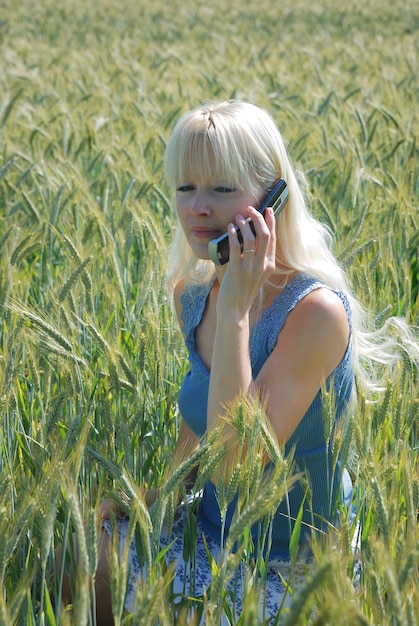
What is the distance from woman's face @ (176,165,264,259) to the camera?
1.83m

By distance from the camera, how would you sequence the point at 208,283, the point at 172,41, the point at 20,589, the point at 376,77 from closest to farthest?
the point at 20,589, the point at 208,283, the point at 376,77, the point at 172,41

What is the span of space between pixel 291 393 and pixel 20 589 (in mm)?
736

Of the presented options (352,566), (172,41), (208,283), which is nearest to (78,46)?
(172,41)

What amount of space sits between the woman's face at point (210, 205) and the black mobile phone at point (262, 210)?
0.03 m

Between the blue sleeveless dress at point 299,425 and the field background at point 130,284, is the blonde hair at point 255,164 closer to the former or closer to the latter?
the blue sleeveless dress at point 299,425

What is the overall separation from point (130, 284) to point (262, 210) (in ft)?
3.34

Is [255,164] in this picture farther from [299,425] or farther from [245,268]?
[299,425]

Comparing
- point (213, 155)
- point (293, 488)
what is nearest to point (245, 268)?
point (213, 155)

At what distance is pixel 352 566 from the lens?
142 centimetres

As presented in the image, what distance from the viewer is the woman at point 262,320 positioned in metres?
1.68

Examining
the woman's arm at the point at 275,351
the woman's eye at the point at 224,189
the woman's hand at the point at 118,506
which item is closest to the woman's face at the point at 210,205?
the woman's eye at the point at 224,189

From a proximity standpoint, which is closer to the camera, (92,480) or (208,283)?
(92,480)

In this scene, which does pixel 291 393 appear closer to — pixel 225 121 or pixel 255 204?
pixel 255 204

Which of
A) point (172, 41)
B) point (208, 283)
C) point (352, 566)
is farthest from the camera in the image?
point (172, 41)
